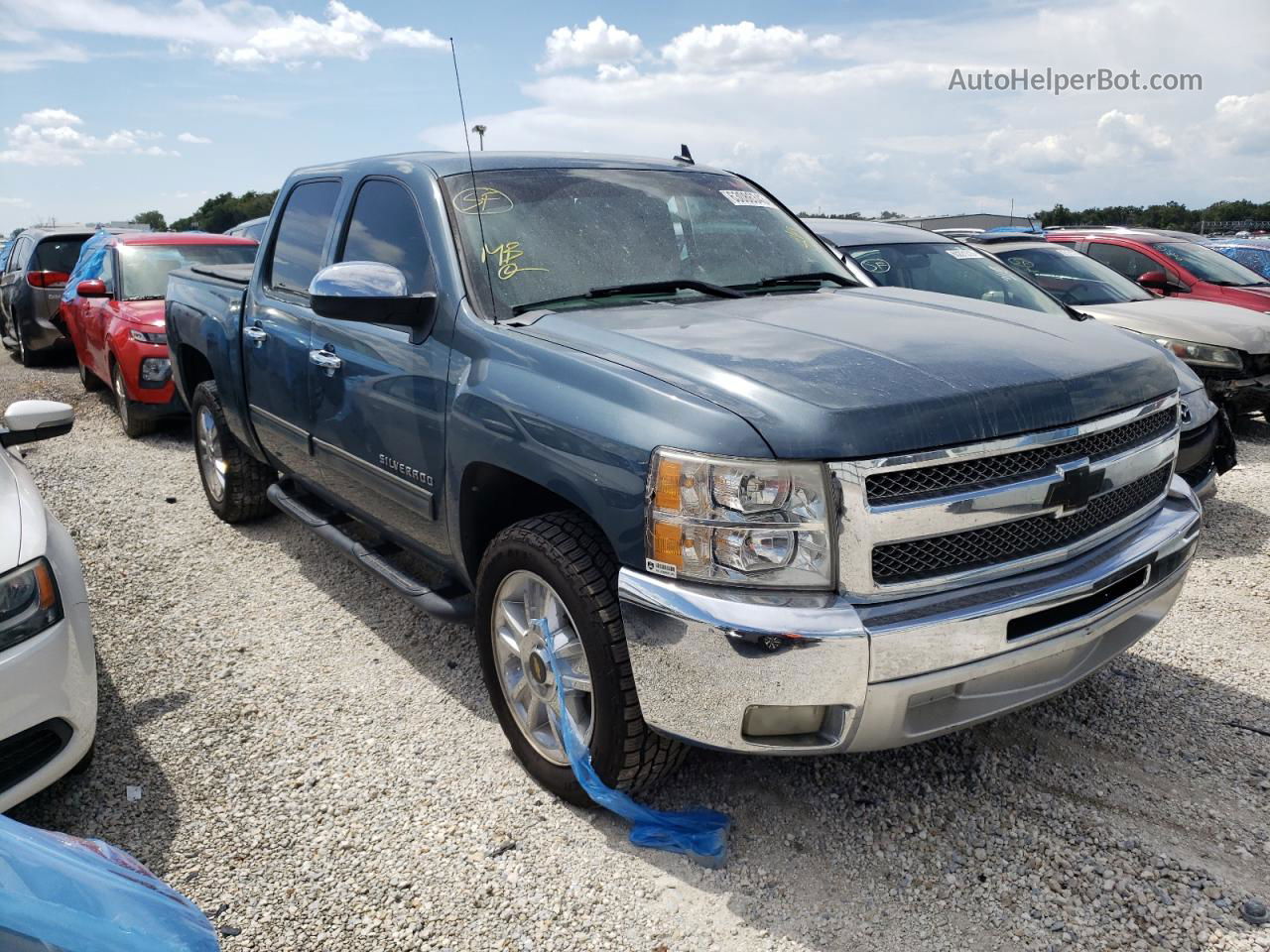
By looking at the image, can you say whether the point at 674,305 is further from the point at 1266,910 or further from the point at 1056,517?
the point at 1266,910

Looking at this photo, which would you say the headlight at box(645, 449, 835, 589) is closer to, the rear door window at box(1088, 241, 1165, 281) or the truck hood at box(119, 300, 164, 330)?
the truck hood at box(119, 300, 164, 330)

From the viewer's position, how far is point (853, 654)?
2.19m

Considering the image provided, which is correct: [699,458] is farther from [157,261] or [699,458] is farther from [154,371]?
[157,261]

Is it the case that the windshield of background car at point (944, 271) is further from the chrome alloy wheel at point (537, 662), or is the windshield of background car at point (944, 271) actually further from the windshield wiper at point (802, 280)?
the chrome alloy wheel at point (537, 662)

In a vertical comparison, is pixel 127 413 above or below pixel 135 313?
below

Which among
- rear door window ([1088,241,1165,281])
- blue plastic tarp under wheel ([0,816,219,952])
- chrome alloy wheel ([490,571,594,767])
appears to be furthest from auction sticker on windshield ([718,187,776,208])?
rear door window ([1088,241,1165,281])

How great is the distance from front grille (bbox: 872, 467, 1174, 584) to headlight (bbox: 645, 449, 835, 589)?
155 mm

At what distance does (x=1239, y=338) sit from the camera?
7.08 m

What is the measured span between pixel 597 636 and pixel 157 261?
7857 millimetres

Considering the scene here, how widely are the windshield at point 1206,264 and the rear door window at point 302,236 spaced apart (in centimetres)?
834

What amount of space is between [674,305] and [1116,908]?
211 cm

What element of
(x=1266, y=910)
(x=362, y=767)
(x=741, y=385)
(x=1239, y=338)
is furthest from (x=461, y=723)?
(x=1239, y=338)

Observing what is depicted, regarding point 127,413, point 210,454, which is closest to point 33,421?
point 210,454

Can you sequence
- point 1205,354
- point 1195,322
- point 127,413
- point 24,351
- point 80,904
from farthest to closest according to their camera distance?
point 24,351
point 127,413
point 1195,322
point 1205,354
point 80,904
